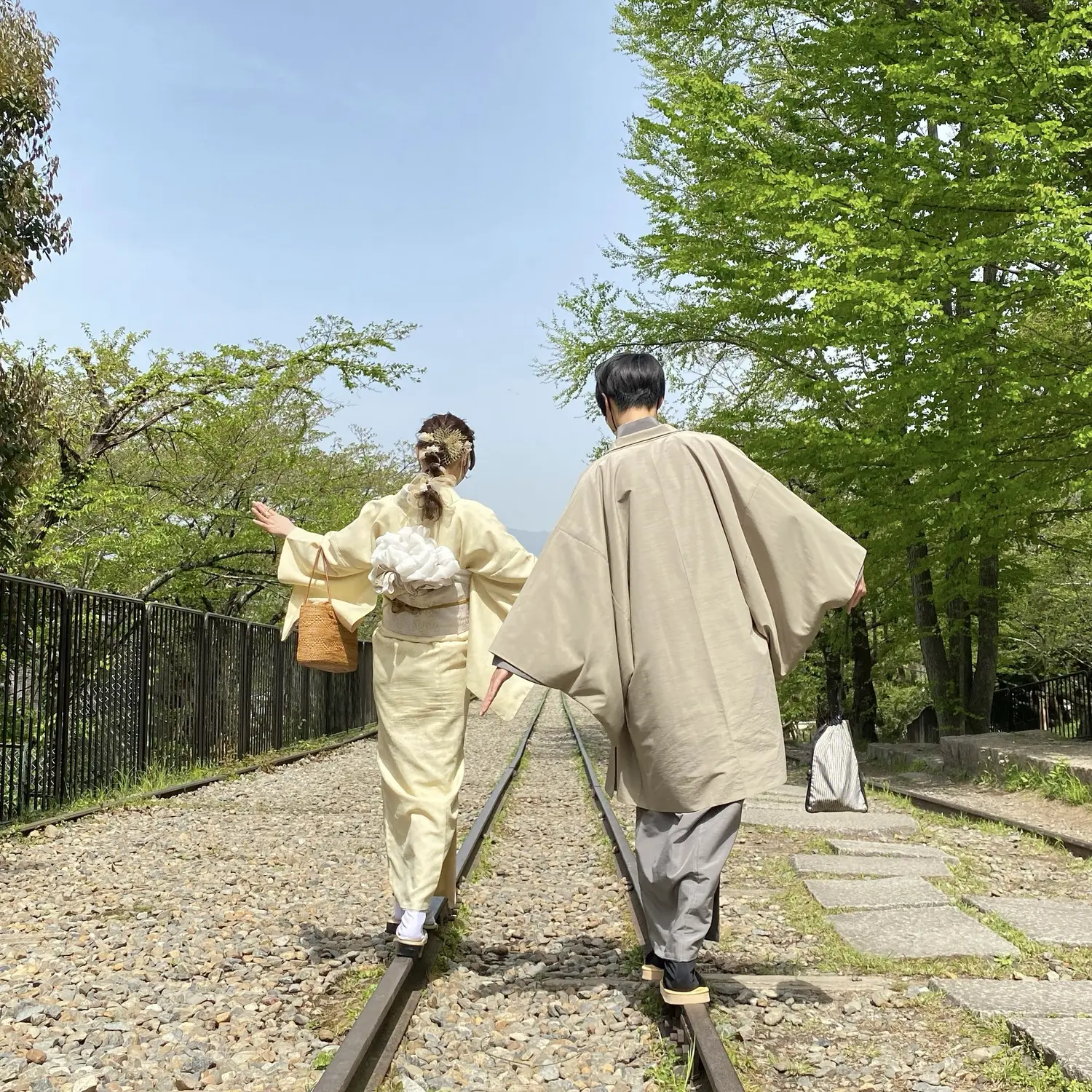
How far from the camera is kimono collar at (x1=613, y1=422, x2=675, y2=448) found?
350 centimetres

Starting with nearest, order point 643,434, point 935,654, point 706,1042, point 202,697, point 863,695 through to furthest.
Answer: point 706,1042 < point 643,434 < point 202,697 < point 935,654 < point 863,695

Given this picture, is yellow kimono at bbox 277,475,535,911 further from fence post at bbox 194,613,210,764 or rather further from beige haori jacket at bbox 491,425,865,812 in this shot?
fence post at bbox 194,613,210,764

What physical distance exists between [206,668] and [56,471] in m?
4.53

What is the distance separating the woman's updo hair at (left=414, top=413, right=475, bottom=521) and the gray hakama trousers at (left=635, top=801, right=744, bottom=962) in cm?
145

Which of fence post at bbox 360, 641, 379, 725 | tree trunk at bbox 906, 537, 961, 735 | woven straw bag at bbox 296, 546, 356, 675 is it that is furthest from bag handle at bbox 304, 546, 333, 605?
fence post at bbox 360, 641, 379, 725

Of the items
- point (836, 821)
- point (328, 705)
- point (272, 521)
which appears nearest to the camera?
point (272, 521)

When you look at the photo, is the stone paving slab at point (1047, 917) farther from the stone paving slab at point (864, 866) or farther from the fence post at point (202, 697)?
the fence post at point (202, 697)

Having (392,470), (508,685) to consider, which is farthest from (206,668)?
(392,470)

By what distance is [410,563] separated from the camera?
3854 mm

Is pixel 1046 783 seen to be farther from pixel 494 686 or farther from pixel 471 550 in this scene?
pixel 494 686

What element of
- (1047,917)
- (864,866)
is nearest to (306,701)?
(864,866)

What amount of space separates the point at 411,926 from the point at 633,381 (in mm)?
2064

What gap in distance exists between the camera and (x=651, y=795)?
10.8 ft

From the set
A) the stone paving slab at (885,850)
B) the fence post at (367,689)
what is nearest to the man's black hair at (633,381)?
the stone paving slab at (885,850)
